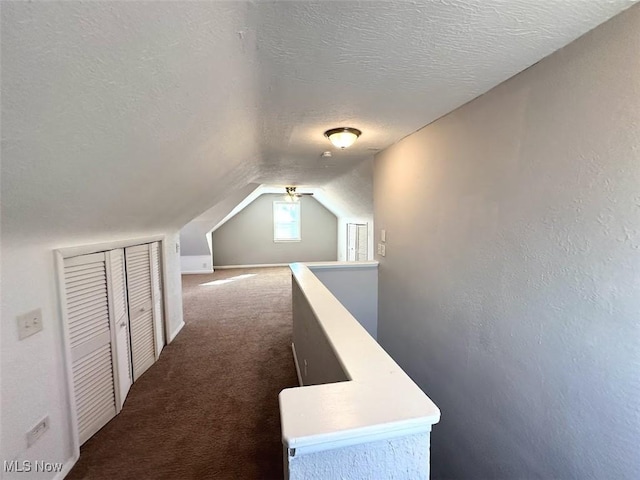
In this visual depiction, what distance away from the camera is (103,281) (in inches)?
79.4

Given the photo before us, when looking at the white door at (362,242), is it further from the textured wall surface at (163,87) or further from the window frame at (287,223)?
the textured wall surface at (163,87)

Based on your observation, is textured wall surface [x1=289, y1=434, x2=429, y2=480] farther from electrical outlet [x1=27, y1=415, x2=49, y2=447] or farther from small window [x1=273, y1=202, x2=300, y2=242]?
small window [x1=273, y1=202, x2=300, y2=242]

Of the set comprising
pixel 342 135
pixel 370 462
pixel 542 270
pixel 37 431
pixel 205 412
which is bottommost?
pixel 205 412

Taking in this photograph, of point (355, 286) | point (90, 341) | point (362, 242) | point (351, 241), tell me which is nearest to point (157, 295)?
point (90, 341)

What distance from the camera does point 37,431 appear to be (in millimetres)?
1454

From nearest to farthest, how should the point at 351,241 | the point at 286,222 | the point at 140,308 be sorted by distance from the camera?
the point at 140,308 → the point at 351,241 → the point at 286,222

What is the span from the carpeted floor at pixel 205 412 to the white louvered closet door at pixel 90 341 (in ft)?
0.47

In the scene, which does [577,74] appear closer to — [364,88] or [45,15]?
[364,88]

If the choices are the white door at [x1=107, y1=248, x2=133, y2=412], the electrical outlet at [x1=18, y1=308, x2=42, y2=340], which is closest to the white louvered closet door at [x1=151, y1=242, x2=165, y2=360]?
the white door at [x1=107, y1=248, x2=133, y2=412]

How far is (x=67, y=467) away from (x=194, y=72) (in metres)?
2.26

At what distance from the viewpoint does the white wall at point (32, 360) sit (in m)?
1.31

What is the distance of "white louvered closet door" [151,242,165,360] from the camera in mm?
2867

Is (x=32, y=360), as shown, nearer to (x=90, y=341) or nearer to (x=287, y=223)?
(x=90, y=341)

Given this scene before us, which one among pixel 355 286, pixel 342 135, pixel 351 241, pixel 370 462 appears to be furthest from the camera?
pixel 351 241
